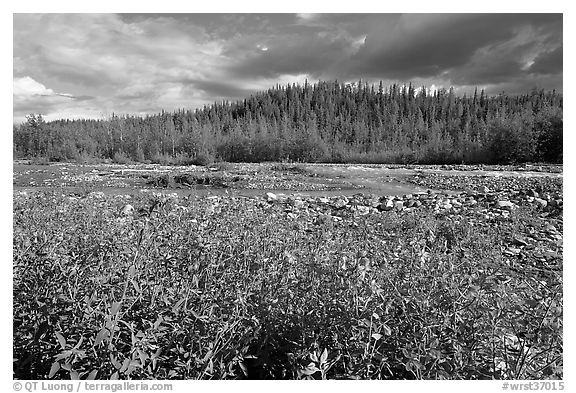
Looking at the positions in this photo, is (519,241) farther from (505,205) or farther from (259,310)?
(259,310)

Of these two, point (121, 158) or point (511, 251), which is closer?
→ point (511, 251)

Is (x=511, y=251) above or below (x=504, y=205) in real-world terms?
below

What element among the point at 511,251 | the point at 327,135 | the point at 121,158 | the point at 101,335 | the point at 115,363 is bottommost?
the point at 511,251

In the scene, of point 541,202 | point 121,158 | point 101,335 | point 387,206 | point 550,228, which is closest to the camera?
point 101,335

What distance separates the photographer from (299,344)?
204cm

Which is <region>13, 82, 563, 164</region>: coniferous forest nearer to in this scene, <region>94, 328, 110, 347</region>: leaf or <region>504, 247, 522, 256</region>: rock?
<region>504, 247, 522, 256</region>: rock

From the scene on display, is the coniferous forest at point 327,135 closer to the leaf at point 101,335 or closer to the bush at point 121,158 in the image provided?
the bush at point 121,158

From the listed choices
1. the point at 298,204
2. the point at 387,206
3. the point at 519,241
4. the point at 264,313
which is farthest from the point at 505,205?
the point at 264,313

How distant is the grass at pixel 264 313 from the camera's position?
1819 mm

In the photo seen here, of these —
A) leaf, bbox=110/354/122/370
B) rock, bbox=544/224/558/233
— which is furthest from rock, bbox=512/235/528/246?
leaf, bbox=110/354/122/370

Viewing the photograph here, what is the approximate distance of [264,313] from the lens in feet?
6.97

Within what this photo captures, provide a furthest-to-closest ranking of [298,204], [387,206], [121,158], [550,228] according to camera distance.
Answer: [121,158] < [298,204] < [387,206] < [550,228]

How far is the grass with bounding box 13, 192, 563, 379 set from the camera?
1.82 meters
